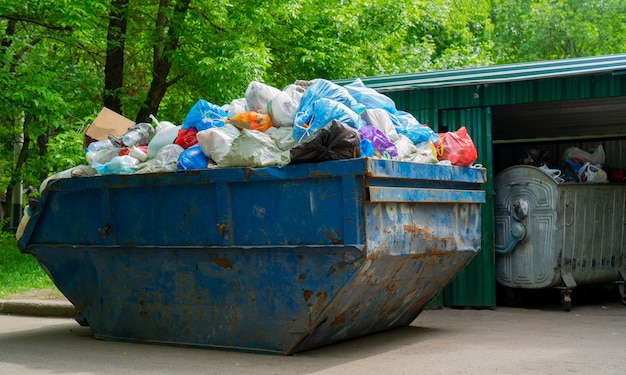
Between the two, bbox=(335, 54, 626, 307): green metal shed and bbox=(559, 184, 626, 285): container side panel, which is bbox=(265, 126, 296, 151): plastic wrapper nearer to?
bbox=(335, 54, 626, 307): green metal shed

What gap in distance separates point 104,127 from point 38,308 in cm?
314

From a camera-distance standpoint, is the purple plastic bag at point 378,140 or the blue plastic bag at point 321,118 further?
the purple plastic bag at point 378,140

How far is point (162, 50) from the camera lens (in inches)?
688

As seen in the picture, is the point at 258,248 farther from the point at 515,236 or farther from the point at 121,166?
the point at 515,236

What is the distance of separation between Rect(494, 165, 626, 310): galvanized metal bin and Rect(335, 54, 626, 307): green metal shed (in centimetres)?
24

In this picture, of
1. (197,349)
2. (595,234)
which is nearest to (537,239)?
(595,234)

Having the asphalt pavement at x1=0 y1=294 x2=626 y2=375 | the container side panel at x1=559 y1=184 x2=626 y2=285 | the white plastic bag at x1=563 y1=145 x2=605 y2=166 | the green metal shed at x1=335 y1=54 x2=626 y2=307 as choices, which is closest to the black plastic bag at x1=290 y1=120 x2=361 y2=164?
the asphalt pavement at x1=0 y1=294 x2=626 y2=375

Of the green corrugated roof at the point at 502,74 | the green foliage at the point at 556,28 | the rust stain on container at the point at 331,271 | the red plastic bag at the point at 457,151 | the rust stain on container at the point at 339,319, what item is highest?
the green foliage at the point at 556,28

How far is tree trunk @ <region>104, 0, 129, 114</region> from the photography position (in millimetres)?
16609

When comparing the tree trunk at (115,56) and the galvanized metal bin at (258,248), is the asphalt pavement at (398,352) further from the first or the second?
the tree trunk at (115,56)

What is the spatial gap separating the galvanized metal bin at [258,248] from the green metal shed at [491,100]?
7.41 ft

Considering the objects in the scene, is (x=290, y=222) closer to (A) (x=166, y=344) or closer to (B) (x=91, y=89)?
(A) (x=166, y=344)

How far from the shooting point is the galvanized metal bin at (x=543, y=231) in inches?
413

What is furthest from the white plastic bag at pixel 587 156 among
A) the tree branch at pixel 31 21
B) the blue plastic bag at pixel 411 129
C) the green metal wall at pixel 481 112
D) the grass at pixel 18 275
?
the tree branch at pixel 31 21
